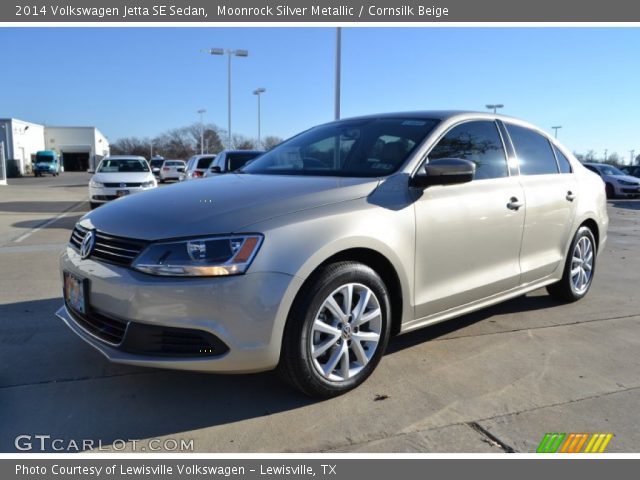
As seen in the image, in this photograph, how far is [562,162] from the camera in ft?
15.8

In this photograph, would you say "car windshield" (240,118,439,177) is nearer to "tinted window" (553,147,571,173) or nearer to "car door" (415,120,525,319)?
"car door" (415,120,525,319)

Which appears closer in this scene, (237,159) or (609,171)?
(237,159)

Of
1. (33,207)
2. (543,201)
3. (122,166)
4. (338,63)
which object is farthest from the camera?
(33,207)

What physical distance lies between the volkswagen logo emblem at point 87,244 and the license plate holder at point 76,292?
14 cm

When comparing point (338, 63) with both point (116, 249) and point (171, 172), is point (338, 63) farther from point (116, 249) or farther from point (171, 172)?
point (171, 172)

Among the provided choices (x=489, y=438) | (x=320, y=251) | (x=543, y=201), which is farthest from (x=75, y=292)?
(x=543, y=201)

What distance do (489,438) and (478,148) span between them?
2.18 m

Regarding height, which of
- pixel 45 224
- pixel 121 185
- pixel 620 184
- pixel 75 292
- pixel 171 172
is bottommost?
pixel 45 224

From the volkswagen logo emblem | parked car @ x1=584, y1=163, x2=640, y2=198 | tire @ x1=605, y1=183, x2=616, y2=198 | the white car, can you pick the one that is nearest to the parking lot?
the volkswagen logo emblem

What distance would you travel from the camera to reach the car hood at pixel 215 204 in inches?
104

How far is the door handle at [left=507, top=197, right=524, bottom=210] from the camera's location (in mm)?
3881

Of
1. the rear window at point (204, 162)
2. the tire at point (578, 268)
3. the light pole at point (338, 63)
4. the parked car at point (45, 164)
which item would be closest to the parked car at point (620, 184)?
the light pole at point (338, 63)

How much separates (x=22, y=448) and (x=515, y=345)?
3264mm

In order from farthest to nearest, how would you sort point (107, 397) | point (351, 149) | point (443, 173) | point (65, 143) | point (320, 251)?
point (65, 143)
point (351, 149)
point (443, 173)
point (107, 397)
point (320, 251)
